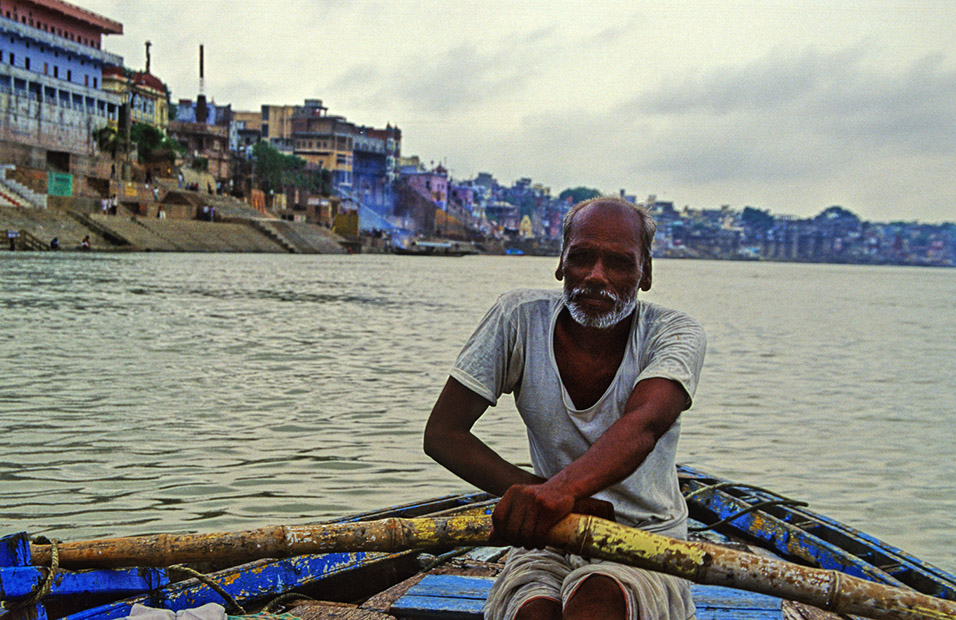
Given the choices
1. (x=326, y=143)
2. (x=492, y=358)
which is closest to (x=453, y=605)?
(x=492, y=358)

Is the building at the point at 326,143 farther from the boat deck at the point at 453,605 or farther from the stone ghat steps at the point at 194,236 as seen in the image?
the boat deck at the point at 453,605

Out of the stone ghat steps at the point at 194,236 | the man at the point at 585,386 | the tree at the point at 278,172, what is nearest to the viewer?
the man at the point at 585,386

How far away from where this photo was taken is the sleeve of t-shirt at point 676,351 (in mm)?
2707

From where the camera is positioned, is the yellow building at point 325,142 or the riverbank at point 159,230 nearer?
the riverbank at point 159,230

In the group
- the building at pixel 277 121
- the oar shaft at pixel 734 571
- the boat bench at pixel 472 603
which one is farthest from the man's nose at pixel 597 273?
the building at pixel 277 121

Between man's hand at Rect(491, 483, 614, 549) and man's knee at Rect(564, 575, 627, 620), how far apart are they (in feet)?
0.58

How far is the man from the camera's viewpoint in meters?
2.66

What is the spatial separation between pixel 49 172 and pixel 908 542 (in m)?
56.2

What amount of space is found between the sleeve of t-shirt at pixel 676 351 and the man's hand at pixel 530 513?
489 millimetres

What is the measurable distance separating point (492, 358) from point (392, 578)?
2.16m

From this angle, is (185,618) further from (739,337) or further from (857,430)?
(739,337)

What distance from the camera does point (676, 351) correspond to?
2756 mm

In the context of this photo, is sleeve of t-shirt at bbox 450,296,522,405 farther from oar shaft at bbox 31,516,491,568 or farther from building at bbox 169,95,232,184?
building at bbox 169,95,232,184

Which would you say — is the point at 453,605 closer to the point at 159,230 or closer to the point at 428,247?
the point at 159,230
